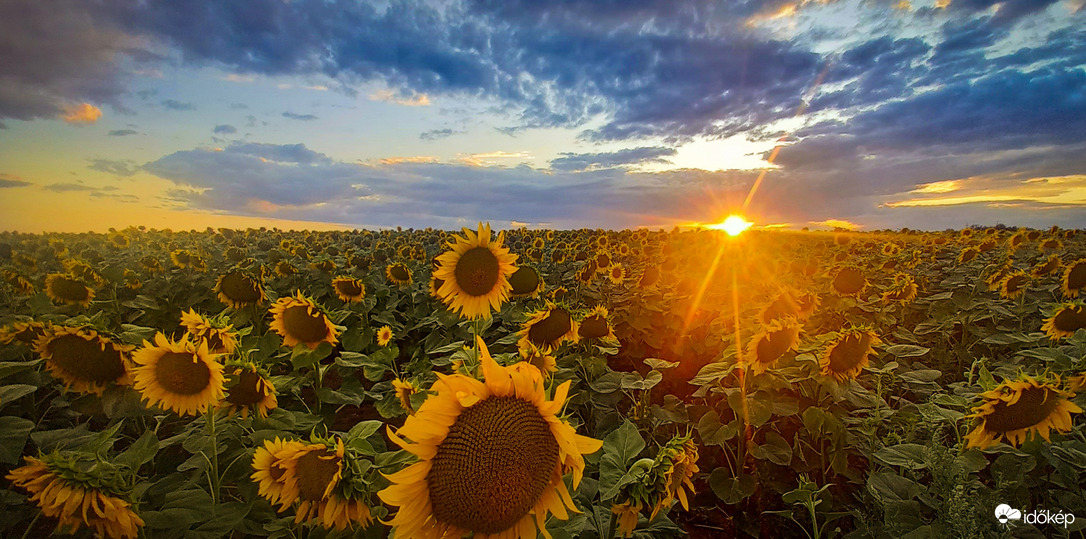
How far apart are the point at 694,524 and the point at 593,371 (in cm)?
158

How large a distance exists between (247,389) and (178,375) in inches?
15.2

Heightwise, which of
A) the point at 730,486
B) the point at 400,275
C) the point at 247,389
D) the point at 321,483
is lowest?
the point at 730,486

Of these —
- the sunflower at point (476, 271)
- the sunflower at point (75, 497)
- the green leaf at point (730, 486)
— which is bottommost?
the green leaf at point (730, 486)

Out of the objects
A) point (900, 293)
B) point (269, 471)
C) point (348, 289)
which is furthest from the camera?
point (900, 293)

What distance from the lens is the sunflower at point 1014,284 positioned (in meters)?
7.12

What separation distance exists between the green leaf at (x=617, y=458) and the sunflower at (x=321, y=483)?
1.17 m

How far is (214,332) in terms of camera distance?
3342mm

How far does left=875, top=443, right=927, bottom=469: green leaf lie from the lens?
9.23 feet

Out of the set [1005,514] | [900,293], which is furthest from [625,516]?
[900,293]

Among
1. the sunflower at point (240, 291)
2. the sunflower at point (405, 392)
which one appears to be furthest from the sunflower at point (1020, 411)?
the sunflower at point (240, 291)

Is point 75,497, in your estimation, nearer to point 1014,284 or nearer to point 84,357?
point 84,357

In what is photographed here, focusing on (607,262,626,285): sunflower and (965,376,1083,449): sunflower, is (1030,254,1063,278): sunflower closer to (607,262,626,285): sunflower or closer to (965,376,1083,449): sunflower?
(607,262,626,285): sunflower

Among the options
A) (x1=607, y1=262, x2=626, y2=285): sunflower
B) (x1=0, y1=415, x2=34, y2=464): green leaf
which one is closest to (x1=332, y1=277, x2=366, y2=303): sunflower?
(x1=0, y1=415, x2=34, y2=464): green leaf

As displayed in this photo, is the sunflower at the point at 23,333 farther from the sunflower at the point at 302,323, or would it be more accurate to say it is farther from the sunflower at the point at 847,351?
the sunflower at the point at 847,351
